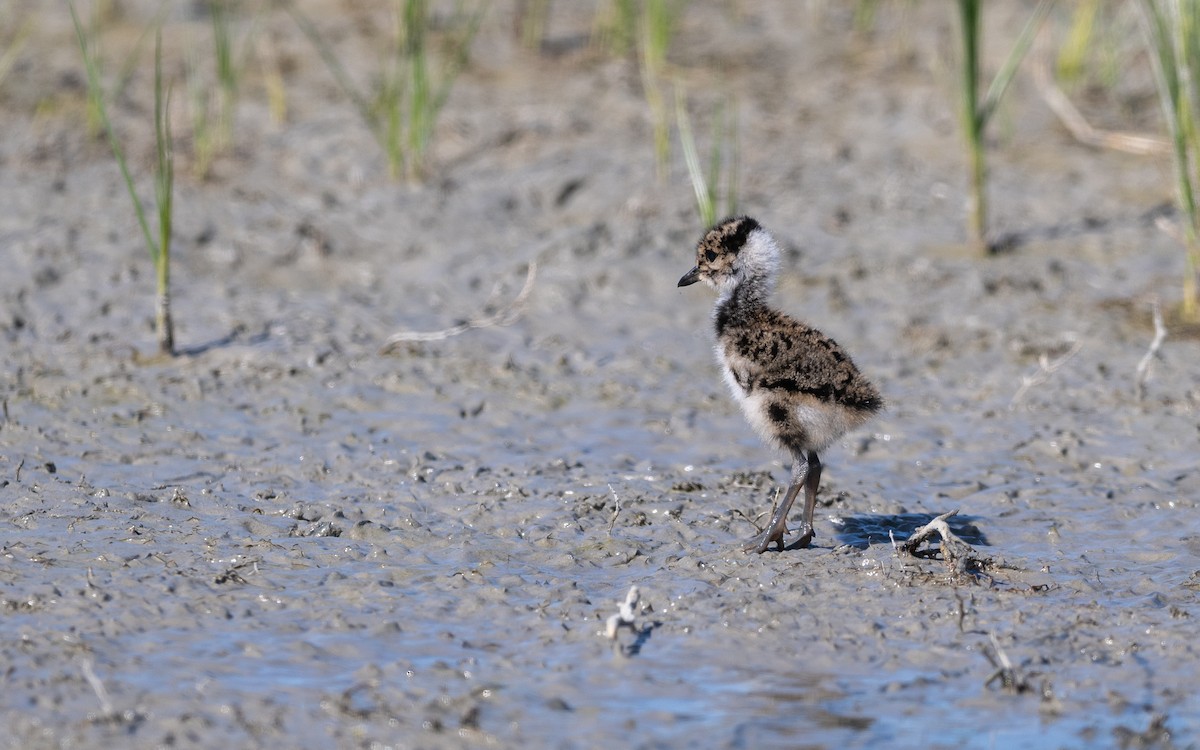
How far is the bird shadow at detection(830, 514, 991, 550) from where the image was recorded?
527cm

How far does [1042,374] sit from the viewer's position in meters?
6.52

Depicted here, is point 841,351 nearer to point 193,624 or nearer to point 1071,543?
point 1071,543

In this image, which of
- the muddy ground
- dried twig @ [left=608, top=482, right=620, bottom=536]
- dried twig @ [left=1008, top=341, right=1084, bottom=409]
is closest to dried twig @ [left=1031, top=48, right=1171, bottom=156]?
the muddy ground

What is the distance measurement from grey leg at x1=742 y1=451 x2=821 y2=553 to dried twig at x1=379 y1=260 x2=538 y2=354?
1.86 m

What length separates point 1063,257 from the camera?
8008 millimetres

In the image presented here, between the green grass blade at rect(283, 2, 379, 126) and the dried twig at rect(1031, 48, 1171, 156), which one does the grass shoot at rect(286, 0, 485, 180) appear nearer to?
the green grass blade at rect(283, 2, 379, 126)

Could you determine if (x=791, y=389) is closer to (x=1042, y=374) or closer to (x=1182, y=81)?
(x=1042, y=374)

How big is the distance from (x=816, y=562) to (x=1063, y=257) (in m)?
3.66

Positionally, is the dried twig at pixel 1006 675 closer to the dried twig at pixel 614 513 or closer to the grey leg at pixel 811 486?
the grey leg at pixel 811 486

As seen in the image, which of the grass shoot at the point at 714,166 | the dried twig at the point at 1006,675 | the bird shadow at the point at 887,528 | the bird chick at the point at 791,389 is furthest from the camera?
the grass shoot at the point at 714,166

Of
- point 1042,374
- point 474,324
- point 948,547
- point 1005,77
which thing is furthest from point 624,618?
point 1005,77

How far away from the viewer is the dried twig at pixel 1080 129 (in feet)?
27.8

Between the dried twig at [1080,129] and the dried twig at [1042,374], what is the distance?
213 centimetres

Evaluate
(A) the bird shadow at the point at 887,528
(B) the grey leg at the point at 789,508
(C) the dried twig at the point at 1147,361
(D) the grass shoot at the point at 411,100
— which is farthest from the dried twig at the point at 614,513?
(D) the grass shoot at the point at 411,100
